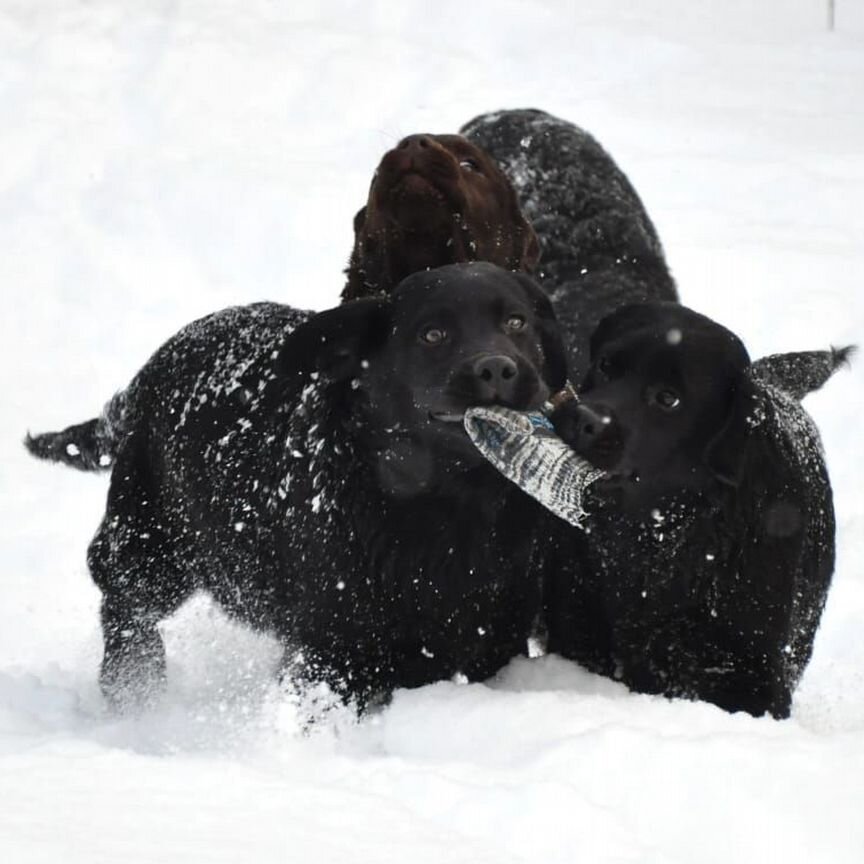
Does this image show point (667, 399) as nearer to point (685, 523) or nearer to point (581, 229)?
point (685, 523)

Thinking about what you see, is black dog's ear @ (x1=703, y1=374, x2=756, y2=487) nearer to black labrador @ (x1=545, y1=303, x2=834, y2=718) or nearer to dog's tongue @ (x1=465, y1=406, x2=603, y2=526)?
black labrador @ (x1=545, y1=303, x2=834, y2=718)

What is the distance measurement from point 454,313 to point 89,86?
7.42 metres

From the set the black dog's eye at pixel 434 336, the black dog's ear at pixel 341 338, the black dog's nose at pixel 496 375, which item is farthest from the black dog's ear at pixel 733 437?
the black dog's ear at pixel 341 338

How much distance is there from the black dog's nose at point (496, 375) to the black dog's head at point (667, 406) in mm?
212

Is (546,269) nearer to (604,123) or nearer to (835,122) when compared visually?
(604,123)

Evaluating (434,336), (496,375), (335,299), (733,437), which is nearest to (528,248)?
(434,336)

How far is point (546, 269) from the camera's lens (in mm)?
6547

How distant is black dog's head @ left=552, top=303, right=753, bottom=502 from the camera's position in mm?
4523

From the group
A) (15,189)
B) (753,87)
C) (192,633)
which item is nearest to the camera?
(192,633)

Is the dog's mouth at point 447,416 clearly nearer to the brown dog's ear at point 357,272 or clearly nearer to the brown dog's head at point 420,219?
the brown dog's head at point 420,219

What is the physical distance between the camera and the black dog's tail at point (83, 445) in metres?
6.21

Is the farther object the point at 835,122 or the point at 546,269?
the point at 835,122

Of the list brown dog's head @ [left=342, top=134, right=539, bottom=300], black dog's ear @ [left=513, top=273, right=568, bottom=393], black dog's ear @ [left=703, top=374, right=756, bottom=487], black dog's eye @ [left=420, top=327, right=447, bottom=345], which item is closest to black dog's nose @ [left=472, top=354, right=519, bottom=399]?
black dog's eye @ [left=420, top=327, right=447, bottom=345]

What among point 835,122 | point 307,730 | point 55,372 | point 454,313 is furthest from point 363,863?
point 835,122
